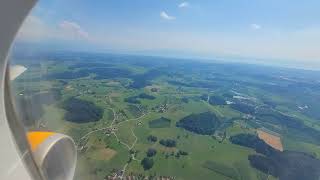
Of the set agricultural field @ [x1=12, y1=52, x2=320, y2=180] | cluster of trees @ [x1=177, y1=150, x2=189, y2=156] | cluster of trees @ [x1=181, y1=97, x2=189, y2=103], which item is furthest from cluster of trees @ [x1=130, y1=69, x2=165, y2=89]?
cluster of trees @ [x1=177, y1=150, x2=189, y2=156]

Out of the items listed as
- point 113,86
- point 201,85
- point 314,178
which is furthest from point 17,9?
point 201,85

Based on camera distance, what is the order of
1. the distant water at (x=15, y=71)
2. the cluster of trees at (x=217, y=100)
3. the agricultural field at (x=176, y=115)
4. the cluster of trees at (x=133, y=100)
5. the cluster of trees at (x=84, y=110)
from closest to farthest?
the distant water at (x=15, y=71) < the agricultural field at (x=176, y=115) < the cluster of trees at (x=84, y=110) < the cluster of trees at (x=217, y=100) < the cluster of trees at (x=133, y=100)

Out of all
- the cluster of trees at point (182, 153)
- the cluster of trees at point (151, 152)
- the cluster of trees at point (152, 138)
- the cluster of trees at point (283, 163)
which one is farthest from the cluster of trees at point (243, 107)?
the cluster of trees at point (151, 152)

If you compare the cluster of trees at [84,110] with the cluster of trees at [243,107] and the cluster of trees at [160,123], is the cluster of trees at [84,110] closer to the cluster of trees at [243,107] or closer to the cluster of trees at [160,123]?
the cluster of trees at [160,123]

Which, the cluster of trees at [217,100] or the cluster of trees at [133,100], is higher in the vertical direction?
the cluster of trees at [217,100]

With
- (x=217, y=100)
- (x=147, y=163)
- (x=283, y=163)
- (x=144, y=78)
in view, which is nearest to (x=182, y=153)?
(x=147, y=163)

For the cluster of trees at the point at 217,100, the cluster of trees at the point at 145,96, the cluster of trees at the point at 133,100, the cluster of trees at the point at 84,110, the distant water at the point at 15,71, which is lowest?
the cluster of trees at the point at 133,100

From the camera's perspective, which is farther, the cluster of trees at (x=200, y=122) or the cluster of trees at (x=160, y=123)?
the cluster of trees at (x=160, y=123)
